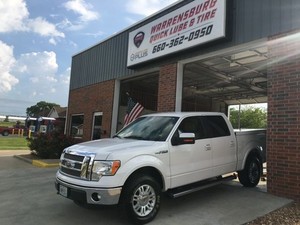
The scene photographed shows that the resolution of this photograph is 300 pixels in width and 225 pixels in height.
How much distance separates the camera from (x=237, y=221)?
5.95 meters

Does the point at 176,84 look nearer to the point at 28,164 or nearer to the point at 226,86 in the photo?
the point at 28,164

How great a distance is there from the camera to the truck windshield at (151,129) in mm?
6543

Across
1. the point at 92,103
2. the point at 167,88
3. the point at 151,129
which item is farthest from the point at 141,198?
the point at 92,103

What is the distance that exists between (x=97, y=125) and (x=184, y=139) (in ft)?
34.8

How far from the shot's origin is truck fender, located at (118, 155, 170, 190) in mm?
5445

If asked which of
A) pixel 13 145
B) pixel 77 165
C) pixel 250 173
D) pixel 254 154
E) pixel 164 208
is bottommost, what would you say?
pixel 164 208

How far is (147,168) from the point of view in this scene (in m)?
5.84

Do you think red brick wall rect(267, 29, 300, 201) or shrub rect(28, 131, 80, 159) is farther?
shrub rect(28, 131, 80, 159)

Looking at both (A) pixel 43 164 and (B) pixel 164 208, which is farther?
(A) pixel 43 164

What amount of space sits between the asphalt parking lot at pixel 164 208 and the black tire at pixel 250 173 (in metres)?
0.24

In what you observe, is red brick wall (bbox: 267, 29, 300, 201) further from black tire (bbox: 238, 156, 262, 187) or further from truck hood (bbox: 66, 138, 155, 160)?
truck hood (bbox: 66, 138, 155, 160)

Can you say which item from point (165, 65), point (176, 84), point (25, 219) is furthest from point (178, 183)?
point (165, 65)

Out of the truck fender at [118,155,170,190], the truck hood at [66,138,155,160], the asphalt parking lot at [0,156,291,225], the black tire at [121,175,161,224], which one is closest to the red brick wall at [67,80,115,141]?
the asphalt parking lot at [0,156,291,225]

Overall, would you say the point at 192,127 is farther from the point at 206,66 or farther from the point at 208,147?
the point at 206,66
